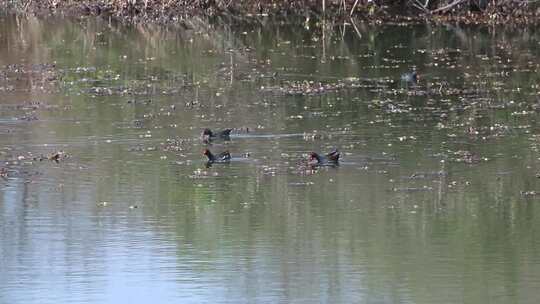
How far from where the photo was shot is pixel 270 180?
12797mm

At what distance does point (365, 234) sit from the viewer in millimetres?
10953

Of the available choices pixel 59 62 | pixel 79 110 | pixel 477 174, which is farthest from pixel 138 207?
pixel 59 62

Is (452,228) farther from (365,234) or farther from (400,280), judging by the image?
(400,280)

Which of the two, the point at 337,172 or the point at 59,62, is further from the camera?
the point at 59,62

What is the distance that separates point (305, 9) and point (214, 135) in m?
15.4

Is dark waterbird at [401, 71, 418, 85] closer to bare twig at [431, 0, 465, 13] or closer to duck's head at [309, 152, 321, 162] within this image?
→ duck's head at [309, 152, 321, 162]

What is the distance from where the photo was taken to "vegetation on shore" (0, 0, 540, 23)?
28.5 meters

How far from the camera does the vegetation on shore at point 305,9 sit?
2850cm

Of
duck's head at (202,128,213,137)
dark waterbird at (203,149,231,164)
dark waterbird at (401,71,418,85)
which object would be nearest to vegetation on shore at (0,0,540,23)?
dark waterbird at (401,71,418,85)

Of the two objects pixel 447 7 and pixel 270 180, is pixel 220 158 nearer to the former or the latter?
pixel 270 180

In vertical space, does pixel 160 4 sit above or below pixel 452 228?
above

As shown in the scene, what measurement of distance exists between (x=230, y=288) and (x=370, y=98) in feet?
27.8

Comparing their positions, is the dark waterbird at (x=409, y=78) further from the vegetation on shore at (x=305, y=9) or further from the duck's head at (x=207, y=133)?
the vegetation on shore at (x=305, y=9)

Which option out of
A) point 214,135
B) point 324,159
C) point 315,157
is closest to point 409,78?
point 214,135
